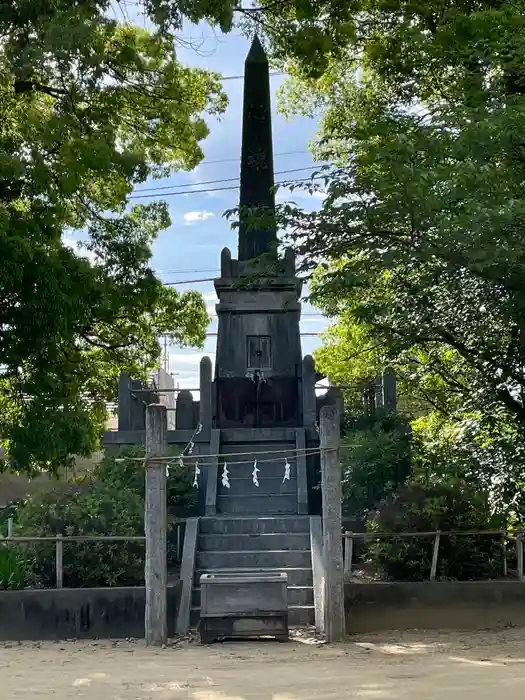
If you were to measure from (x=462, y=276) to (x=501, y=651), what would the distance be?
13.4ft

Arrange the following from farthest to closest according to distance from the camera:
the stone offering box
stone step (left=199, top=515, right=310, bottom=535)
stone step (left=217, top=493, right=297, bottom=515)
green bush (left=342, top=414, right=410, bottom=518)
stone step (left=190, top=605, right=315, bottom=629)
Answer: green bush (left=342, top=414, right=410, bottom=518)
stone step (left=217, top=493, right=297, bottom=515)
stone step (left=199, top=515, right=310, bottom=535)
stone step (left=190, top=605, right=315, bottom=629)
the stone offering box

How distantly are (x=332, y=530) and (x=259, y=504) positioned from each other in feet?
11.7

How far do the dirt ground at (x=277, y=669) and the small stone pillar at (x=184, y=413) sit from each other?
20.8 ft

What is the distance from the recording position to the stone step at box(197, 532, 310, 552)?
10.9 m

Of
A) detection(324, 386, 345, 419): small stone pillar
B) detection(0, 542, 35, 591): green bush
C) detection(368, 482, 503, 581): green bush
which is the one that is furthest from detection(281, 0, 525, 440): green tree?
detection(0, 542, 35, 591): green bush

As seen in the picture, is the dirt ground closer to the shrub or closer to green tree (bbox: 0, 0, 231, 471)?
the shrub

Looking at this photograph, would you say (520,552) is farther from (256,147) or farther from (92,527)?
(256,147)

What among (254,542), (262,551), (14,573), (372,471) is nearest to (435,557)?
(262,551)

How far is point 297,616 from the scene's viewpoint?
9.80m

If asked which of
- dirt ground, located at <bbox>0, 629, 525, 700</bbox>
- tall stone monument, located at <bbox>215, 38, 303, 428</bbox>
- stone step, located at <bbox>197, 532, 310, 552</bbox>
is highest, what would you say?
tall stone monument, located at <bbox>215, 38, 303, 428</bbox>

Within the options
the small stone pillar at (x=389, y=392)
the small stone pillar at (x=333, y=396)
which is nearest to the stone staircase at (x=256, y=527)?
the small stone pillar at (x=333, y=396)

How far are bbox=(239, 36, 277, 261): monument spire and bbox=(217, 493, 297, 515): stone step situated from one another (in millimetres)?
5378

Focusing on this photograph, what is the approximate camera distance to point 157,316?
18656mm

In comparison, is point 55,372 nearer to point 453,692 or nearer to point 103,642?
point 103,642
